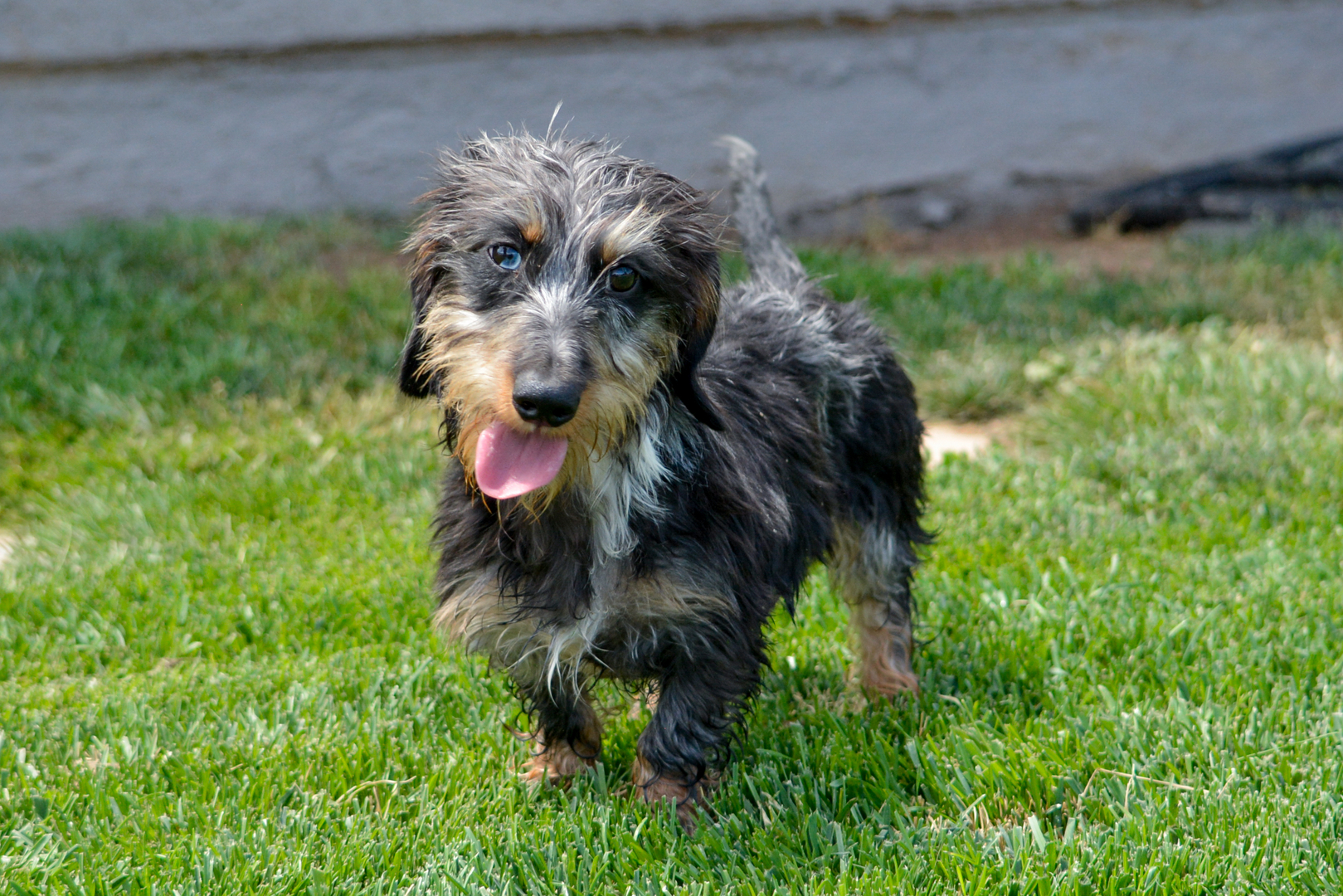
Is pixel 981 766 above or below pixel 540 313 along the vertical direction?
below

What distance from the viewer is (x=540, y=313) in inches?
94.0

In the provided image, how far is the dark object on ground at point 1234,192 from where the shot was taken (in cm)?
814

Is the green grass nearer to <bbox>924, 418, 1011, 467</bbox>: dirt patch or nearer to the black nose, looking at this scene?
<bbox>924, 418, 1011, 467</bbox>: dirt patch

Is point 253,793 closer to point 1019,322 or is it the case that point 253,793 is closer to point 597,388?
point 597,388

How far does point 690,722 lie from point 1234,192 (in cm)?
711

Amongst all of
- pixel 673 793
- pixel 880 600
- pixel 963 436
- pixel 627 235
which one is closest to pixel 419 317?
pixel 627 235

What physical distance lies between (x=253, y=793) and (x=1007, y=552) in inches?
102

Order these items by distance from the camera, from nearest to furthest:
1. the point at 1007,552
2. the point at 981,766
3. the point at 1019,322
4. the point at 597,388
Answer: the point at 597,388 < the point at 981,766 < the point at 1007,552 < the point at 1019,322

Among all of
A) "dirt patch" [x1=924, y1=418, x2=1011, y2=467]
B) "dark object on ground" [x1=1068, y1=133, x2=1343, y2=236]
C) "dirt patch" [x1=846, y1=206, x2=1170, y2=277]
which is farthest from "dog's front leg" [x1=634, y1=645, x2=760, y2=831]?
"dark object on ground" [x1=1068, y1=133, x2=1343, y2=236]

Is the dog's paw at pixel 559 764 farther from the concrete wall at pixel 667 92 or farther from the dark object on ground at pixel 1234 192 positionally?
the dark object on ground at pixel 1234 192

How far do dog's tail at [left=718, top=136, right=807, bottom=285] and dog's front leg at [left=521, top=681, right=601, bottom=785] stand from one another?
1413 millimetres

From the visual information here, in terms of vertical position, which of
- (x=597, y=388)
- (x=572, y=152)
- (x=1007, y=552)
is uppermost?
(x=572, y=152)

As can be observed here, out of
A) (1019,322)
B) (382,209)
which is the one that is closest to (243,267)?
(382,209)

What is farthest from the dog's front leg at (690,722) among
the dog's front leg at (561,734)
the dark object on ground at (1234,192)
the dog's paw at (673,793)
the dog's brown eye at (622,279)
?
the dark object on ground at (1234,192)
